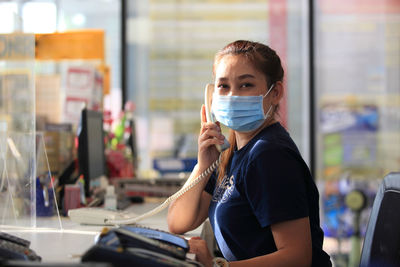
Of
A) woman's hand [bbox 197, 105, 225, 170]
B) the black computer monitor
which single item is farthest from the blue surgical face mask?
the black computer monitor

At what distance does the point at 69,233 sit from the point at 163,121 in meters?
3.16

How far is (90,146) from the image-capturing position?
2535mm

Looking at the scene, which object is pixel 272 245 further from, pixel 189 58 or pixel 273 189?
pixel 189 58

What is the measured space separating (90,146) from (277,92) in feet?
3.73

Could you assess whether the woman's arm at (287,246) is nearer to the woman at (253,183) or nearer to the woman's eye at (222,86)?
the woman at (253,183)

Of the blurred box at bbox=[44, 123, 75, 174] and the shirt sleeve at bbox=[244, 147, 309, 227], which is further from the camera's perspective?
the blurred box at bbox=[44, 123, 75, 174]

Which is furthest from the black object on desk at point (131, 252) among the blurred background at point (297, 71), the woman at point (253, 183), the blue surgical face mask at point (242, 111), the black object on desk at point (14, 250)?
the blurred background at point (297, 71)

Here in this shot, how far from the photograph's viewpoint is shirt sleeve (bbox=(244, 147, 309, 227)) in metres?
1.38

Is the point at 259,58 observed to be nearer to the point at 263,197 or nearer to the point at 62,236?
the point at 263,197

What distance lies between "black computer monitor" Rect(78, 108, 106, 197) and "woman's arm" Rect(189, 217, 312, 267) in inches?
49.7

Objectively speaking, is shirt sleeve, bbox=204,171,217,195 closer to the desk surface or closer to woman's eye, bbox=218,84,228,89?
the desk surface

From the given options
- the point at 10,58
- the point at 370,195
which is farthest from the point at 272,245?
the point at 370,195

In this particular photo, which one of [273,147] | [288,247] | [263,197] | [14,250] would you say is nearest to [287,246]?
[288,247]

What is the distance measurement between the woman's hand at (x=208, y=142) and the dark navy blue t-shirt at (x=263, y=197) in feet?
0.72
